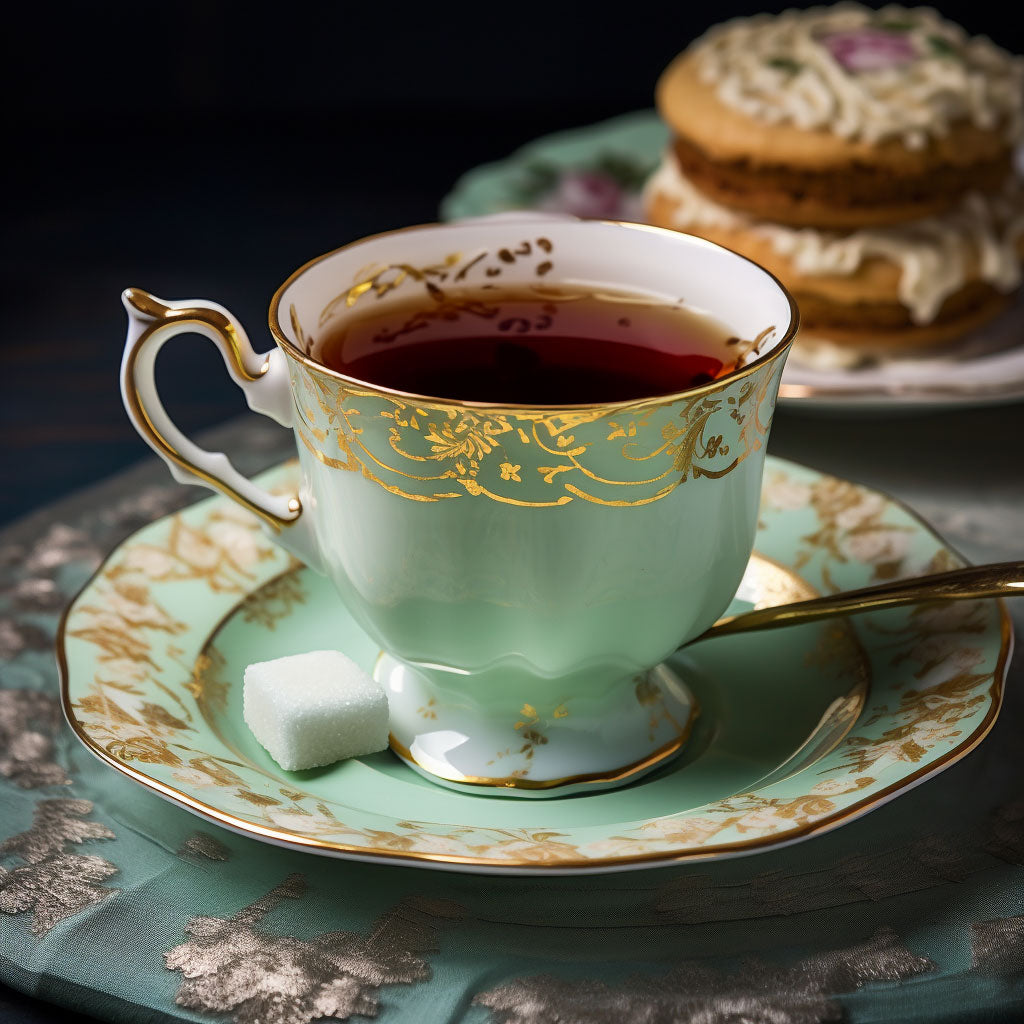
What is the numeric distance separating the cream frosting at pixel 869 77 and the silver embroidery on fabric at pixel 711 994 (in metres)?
1.18

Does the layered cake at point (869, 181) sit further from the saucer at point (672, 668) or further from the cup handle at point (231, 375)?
the cup handle at point (231, 375)

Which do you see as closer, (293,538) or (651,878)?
(651,878)

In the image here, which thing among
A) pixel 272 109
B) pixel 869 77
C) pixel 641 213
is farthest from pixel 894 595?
pixel 272 109

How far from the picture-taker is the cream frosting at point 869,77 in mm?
1813

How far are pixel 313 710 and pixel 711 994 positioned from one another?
0.33 meters

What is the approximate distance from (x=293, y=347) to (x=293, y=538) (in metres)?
0.18

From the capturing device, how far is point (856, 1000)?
875mm

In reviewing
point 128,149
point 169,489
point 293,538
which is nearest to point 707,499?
point 293,538

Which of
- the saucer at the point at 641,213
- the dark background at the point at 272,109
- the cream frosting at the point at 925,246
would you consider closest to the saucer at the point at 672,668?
the saucer at the point at 641,213

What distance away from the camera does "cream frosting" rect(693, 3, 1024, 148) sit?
181 centimetres

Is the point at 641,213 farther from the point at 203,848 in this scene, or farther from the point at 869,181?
the point at 203,848

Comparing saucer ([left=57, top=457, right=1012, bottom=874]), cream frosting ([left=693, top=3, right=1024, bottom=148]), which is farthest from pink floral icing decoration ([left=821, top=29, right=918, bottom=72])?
saucer ([left=57, top=457, right=1012, bottom=874])

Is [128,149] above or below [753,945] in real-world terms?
below

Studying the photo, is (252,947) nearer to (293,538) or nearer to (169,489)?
(293,538)
